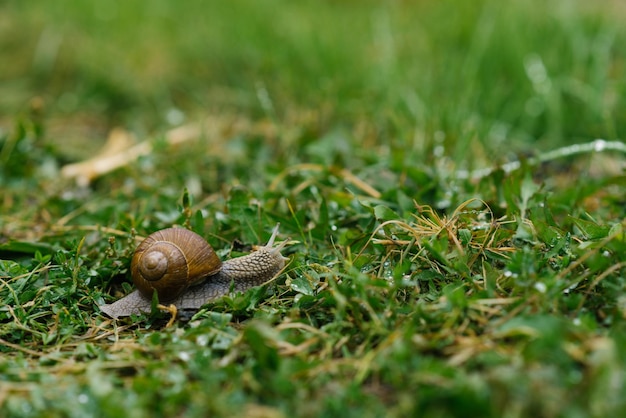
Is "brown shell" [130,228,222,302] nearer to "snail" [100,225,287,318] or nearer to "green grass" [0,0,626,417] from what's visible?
"snail" [100,225,287,318]

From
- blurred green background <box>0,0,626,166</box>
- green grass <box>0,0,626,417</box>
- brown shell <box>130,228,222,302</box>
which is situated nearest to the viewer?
green grass <box>0,0,626,417</box>

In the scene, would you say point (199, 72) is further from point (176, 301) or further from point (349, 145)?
point (176, 301)

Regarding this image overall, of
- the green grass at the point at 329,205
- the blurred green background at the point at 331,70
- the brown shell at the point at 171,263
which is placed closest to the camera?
the green grass at the point at 329,205

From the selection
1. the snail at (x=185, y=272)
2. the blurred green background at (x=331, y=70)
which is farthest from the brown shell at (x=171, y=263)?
the blurred green background at (x=331, y=70)

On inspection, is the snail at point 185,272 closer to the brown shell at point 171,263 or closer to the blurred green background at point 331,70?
the brown shell at point 171,263

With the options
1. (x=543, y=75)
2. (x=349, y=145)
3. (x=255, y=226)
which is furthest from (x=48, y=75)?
(x=543, y=75)

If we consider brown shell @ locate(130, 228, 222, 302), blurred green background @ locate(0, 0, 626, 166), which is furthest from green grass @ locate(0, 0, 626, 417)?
brown shell @ locate(130, 228, 222, 302)

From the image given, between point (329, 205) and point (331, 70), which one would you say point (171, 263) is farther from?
point (331, 70)
